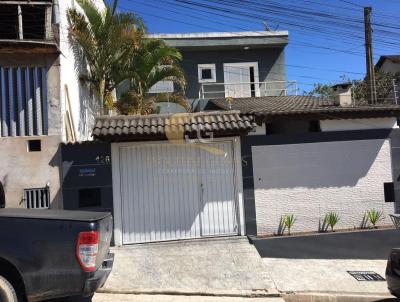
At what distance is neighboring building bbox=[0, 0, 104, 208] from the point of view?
28.0ft

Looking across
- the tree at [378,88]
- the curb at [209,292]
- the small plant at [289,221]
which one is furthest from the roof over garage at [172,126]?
the tree at [378,88]

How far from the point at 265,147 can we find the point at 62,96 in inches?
176

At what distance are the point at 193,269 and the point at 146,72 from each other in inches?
252

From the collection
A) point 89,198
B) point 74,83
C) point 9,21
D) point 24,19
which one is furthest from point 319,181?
point 9,21

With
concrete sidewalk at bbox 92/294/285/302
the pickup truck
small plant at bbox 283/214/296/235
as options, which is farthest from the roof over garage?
the pickup truck

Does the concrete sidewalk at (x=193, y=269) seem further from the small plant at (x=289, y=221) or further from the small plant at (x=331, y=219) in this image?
the small plant at (x=331, y=219)

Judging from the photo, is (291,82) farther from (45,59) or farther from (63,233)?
(63,233)

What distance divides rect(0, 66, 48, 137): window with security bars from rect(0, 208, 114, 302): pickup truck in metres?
4.60

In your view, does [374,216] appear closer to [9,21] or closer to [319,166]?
[319,166]

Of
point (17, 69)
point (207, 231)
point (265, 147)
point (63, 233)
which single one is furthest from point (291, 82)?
point (63, 233)

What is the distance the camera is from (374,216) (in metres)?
9.48

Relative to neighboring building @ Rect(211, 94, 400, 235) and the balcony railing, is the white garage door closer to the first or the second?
neighboring building @ Rect(211, 94, 400, 235)

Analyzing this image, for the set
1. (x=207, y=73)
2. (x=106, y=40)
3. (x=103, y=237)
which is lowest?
(x=103, y=237)

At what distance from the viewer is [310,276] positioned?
7.62 meters
